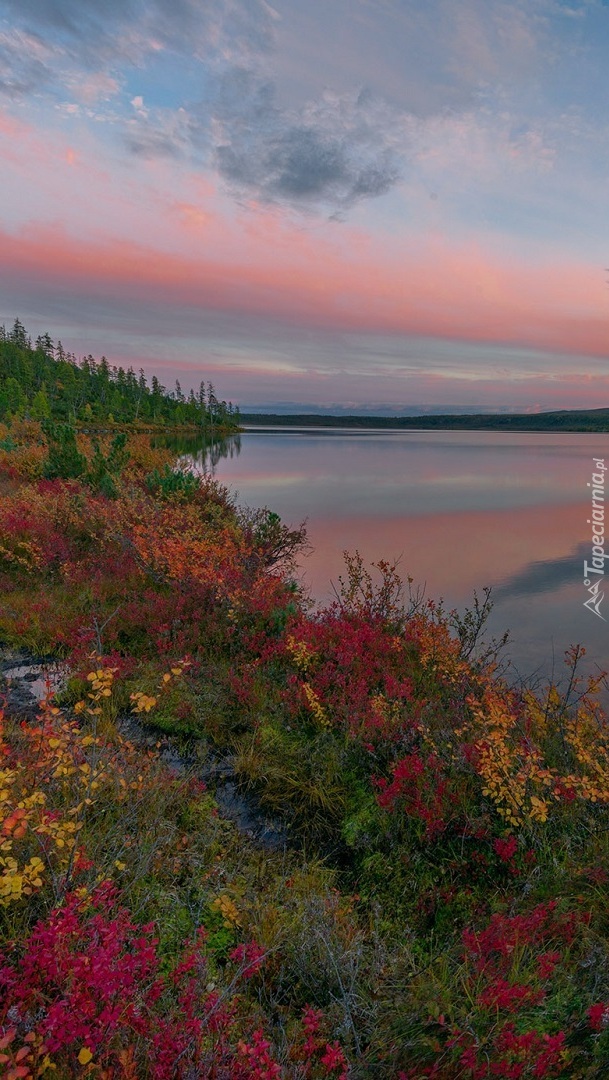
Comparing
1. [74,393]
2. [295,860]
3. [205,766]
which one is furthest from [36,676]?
[74,393]

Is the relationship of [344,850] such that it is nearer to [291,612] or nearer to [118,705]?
[118,705]

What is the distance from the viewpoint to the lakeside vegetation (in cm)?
287

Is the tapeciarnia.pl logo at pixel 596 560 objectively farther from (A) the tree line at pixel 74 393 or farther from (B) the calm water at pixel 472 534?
(A) the tree line at pixel 74 393

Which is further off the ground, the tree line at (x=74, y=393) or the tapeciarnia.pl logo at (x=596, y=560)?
the tree line at (x=74, y=393)

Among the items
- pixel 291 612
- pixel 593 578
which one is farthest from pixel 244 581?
pixel 593 578

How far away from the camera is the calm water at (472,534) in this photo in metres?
12.2

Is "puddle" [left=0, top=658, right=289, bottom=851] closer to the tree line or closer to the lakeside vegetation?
the lakeside vegetation

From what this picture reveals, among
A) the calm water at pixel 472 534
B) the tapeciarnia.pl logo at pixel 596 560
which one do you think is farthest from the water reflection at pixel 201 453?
the tapeciarnia.pl logo at pixel 596 560

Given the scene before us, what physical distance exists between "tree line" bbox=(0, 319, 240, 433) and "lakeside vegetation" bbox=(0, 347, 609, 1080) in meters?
51.6

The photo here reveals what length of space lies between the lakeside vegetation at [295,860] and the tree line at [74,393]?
5156 cm

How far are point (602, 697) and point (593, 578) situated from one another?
8.15 metres

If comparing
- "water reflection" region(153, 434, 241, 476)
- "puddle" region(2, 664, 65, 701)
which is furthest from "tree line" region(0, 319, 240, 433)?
"puddle" region(2, 664, 65, 701)

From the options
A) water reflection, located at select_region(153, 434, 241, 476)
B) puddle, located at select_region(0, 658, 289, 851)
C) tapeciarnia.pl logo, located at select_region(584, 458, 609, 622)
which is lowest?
puddle, located at select_region(0, 658, 289, 851)

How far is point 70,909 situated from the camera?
2.94 metres
